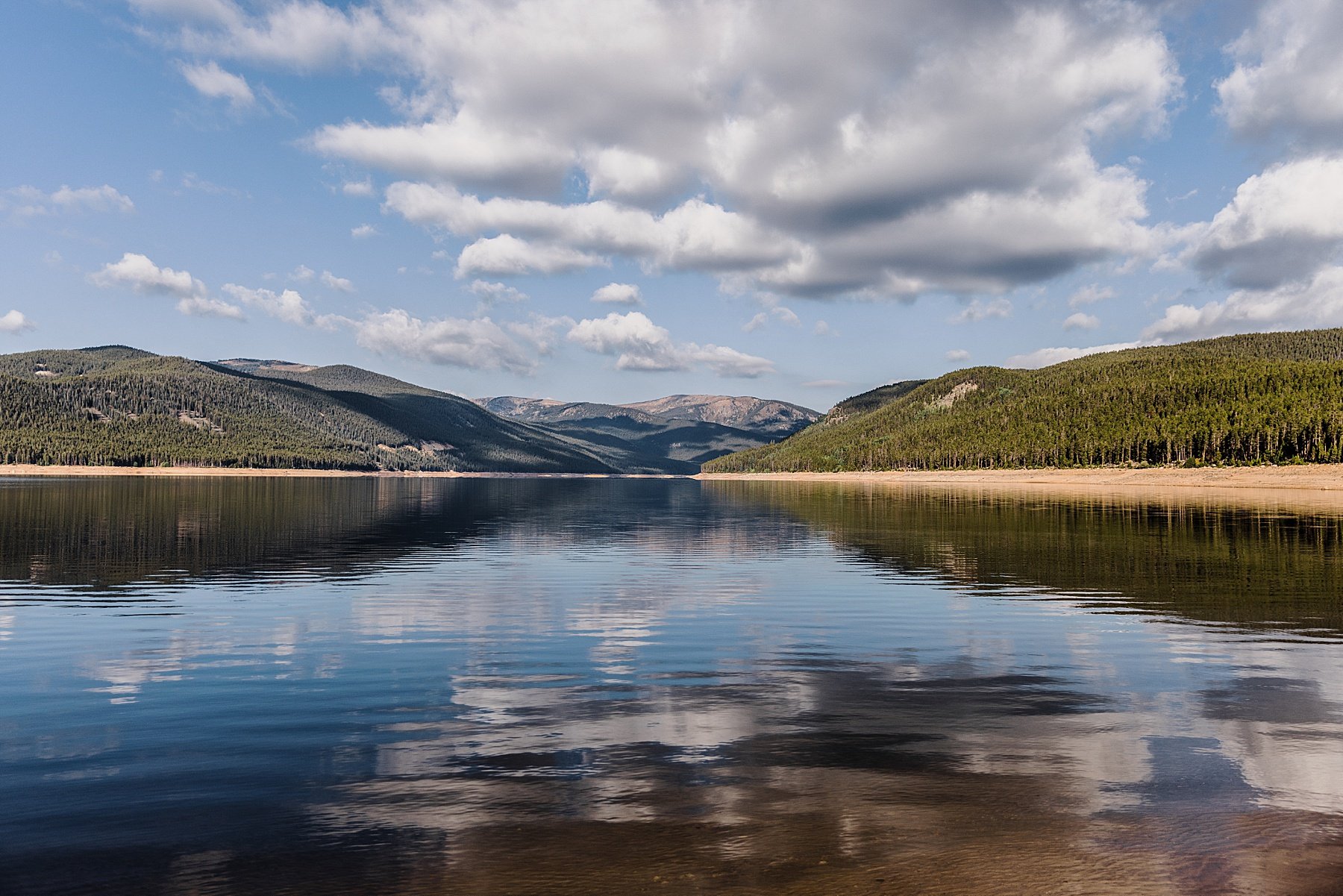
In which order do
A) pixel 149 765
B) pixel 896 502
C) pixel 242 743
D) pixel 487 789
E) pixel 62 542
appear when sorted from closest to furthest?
pixel 487 789
pixel 149 765
pixel 242 743
pixel 62 542
pixel 896 502

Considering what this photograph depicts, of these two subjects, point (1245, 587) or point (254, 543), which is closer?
point (1245, 587)

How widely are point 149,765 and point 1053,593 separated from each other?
37428mm

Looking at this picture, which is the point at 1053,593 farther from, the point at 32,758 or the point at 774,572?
the point at 32,758

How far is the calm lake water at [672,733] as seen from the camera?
11.2m

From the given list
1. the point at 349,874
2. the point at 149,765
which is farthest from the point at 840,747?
the point at 149,765

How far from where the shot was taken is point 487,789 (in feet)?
45.3

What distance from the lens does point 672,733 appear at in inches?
685

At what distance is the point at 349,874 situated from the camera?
35.3 ft

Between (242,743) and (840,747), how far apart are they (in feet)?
41.4

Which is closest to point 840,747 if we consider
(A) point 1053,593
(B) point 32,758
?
(B) point 32,758

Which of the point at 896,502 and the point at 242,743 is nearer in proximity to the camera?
the point at 242,743

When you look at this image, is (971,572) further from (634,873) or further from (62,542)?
(62,542)

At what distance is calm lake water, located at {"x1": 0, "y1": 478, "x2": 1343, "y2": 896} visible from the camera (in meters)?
11.2

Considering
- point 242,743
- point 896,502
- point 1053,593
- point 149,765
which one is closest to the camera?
point 149,765
